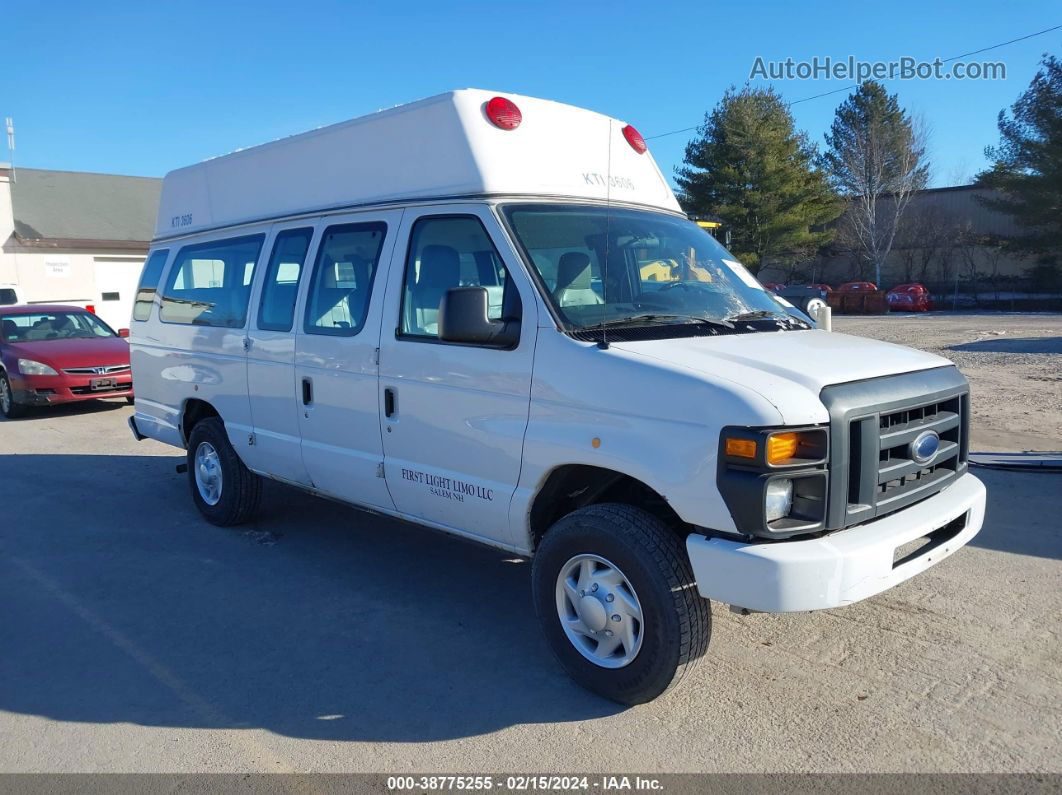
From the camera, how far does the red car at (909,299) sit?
127ft

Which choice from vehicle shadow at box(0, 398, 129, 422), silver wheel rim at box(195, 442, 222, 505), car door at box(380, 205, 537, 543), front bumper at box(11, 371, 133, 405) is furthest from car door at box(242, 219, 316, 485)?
vehicle shadow at box(0, 398, 129, 422)

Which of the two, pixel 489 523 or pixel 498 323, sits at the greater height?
pixel 498 323

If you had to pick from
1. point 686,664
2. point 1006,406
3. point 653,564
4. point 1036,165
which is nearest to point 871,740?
point 686,664

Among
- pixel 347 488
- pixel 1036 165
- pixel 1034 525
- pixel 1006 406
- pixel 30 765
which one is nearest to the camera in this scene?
pixel 30 765

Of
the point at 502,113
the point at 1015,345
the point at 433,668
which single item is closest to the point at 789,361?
the point at 502,113

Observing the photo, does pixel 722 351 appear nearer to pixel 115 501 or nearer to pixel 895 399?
pixel 895 399

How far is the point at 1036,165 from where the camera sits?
38.4 m

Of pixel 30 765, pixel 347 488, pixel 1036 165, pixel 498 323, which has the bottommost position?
pixel 30 765

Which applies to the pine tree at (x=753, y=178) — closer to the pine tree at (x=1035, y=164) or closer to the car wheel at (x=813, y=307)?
the pine tree at (x=1035, y=164)

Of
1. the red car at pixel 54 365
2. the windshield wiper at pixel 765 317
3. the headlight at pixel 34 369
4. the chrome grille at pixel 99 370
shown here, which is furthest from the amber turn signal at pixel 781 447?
the headlight at pixel 34 369

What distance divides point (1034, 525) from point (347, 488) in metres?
4.68

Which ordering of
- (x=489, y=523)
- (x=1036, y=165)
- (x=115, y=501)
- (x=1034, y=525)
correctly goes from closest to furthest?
(x=489, y=523) → (x=1034, y=525) → (x=115, y=501) → (x=1036, y=165)

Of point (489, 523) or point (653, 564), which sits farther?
point (489, 523)

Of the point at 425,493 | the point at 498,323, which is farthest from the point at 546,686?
the point at 498,323
